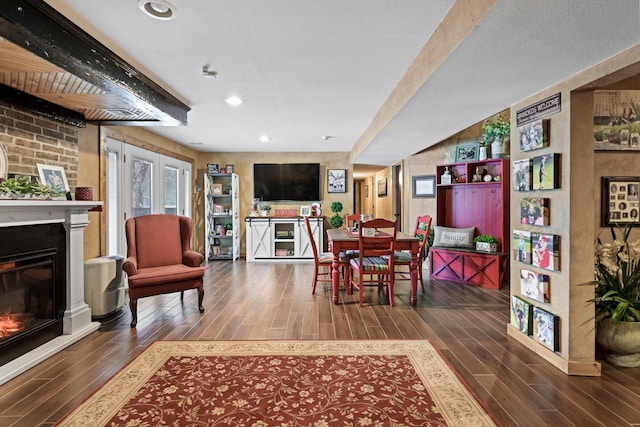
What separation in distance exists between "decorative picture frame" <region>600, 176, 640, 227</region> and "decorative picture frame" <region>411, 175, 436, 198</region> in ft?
10.7

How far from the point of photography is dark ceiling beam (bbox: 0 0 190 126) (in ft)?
5.61

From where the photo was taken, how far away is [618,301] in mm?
2320

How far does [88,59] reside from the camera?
2162mm

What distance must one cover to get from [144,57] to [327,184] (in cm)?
485

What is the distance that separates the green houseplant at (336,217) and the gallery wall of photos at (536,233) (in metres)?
4.06

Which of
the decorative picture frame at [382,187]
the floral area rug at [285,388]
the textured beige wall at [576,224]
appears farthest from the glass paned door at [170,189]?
the textured beige wall at [576,224]

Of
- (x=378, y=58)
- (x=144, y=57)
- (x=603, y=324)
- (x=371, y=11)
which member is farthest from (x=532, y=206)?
(x=144, y=57)

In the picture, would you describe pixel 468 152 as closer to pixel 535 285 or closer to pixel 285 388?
pixel 535 285

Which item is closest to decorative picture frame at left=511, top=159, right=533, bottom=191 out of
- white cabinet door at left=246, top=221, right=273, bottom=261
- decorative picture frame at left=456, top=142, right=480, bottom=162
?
decorative picture frame at left=456, top=142, right=480, bottom=162

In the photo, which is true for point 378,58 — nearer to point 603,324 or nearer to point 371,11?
point 371,11

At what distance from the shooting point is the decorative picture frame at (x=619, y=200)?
2582mm

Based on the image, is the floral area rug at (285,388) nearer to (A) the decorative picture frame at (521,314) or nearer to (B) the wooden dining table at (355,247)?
(A) the decorative picture frame at (521,314)

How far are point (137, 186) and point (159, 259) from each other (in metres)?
1.81

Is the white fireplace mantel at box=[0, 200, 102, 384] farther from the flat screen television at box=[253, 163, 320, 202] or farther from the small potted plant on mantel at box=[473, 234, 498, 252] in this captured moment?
the small potted plant on mantel at box=[473, 234, 498, 252]
